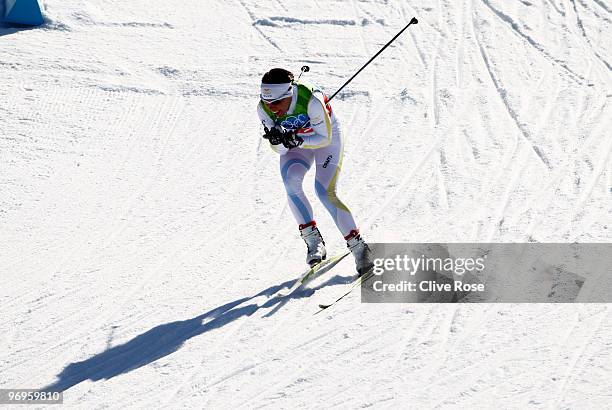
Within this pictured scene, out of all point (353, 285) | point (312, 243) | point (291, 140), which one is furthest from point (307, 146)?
point (353, 285)

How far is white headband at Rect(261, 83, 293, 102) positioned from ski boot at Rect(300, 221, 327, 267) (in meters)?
1.15

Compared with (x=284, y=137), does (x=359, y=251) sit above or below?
below

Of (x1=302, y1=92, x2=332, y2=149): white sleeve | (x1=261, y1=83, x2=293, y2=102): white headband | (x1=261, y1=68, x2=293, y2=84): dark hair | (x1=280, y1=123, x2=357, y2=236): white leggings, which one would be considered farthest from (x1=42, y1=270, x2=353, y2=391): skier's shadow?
(x1=261, y1=68, x2=293, y2=84): dark hair

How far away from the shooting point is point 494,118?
10.8 metres

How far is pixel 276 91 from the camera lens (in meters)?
7.31

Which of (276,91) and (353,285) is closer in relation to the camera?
(276,91)

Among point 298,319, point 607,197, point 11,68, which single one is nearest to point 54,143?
point 11,68

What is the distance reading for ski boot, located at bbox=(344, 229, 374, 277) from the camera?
760 cm

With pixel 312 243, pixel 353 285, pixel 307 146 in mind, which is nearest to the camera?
pixel 353 285

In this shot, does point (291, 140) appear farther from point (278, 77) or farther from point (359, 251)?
point (359, 251)

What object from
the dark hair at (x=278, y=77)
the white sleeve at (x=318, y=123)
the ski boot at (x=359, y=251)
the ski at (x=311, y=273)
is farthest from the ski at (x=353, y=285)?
the dark hair at (x=278, y=77)

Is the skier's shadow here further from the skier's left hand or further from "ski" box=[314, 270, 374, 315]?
the skier's left hand

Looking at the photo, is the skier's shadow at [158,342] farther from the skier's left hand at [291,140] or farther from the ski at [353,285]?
the skier's left hand at [291,140]

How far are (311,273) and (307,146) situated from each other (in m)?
1.10
